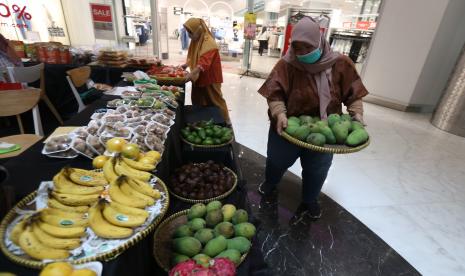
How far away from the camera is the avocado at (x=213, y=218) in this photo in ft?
4.17

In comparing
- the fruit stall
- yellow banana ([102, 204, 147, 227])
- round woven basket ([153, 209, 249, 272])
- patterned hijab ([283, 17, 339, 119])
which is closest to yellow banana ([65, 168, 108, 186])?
the fruit stall

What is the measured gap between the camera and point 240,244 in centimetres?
115

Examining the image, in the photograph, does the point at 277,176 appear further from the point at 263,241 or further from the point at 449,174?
the point at 449,174

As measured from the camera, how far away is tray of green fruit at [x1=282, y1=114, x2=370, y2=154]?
4.85 ft

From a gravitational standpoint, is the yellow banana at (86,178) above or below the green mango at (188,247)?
above

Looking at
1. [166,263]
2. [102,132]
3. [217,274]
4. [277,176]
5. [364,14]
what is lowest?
[277,176]

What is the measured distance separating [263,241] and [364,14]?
694cm

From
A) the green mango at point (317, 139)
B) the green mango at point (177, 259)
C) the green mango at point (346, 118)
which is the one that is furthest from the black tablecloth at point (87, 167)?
the green mango at point (346, 118)

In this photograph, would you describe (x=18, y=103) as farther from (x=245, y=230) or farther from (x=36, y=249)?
(x=245, y=230)

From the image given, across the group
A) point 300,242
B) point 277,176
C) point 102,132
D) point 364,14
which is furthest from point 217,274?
point 364,14

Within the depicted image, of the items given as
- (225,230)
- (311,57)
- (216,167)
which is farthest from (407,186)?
(225,230)

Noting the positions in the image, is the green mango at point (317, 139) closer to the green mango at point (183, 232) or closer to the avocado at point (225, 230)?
the avocado at point (225, 230)

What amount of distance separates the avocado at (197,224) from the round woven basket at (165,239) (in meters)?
0.12

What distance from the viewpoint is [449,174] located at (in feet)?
10.1
